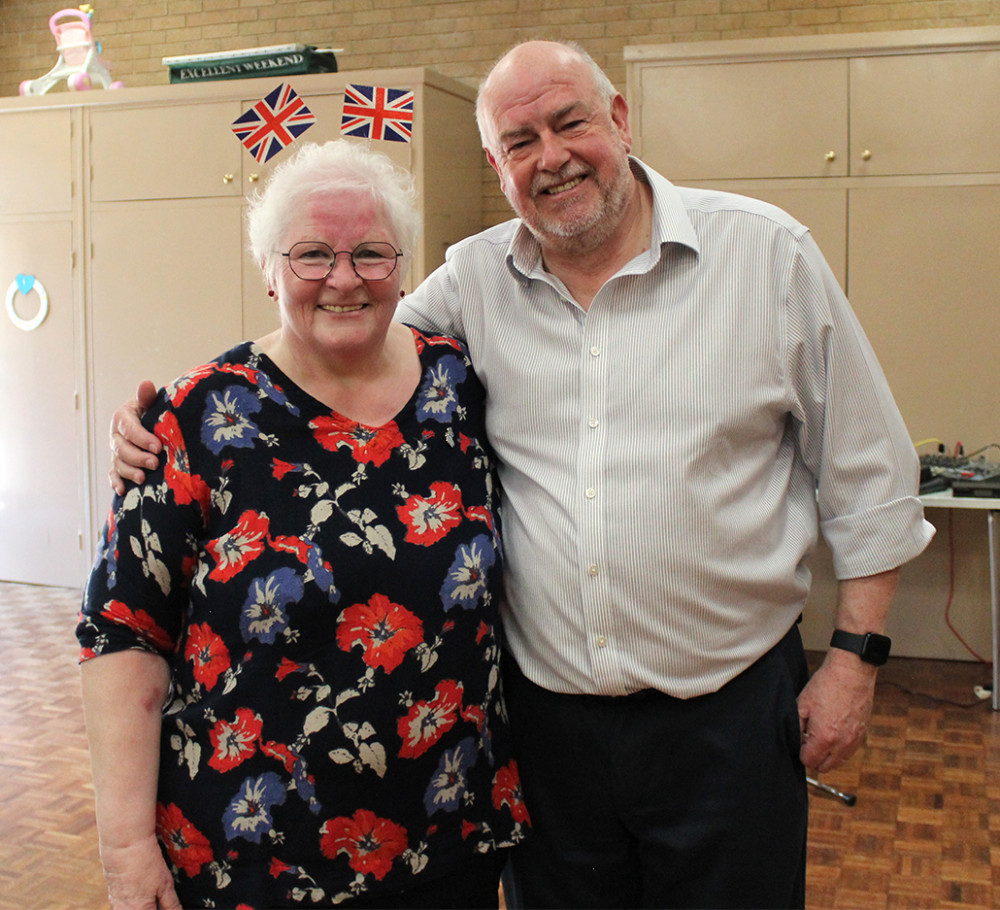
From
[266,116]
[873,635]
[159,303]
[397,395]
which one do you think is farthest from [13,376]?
[873,635]

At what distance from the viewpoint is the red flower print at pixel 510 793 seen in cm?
151

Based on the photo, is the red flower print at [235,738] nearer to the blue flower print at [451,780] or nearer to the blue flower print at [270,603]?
the blue flower print at [270,603]

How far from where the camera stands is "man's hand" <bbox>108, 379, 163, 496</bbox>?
4.43 feet

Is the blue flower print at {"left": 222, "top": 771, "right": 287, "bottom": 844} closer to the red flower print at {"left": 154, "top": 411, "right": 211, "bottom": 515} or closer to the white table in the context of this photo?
the red flower print at {"left": 154, "top": 411, "right": 211, "bottom": 515}

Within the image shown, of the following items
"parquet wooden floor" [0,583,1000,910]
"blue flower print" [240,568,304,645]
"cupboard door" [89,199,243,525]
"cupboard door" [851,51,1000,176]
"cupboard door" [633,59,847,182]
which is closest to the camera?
"blue flower print" [240,568,304,645]

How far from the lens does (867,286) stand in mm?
4469

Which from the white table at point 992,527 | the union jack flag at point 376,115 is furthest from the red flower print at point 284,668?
the white table at point 992,527

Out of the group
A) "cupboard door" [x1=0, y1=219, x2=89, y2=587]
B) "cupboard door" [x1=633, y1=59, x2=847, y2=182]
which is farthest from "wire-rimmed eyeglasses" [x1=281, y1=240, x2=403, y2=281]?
"cupboard door" [x1=0, y1=219, x2=89, y2=587]

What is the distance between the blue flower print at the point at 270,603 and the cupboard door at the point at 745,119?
3649 millimetres

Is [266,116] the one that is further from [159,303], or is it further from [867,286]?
[867,286]

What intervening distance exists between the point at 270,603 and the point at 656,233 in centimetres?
77

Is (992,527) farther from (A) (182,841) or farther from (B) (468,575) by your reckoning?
(A) (182,841)

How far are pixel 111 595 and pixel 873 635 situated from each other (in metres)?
1.08

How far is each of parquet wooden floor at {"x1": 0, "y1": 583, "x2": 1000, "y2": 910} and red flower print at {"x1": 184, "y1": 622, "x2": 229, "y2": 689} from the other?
1.72 meters
